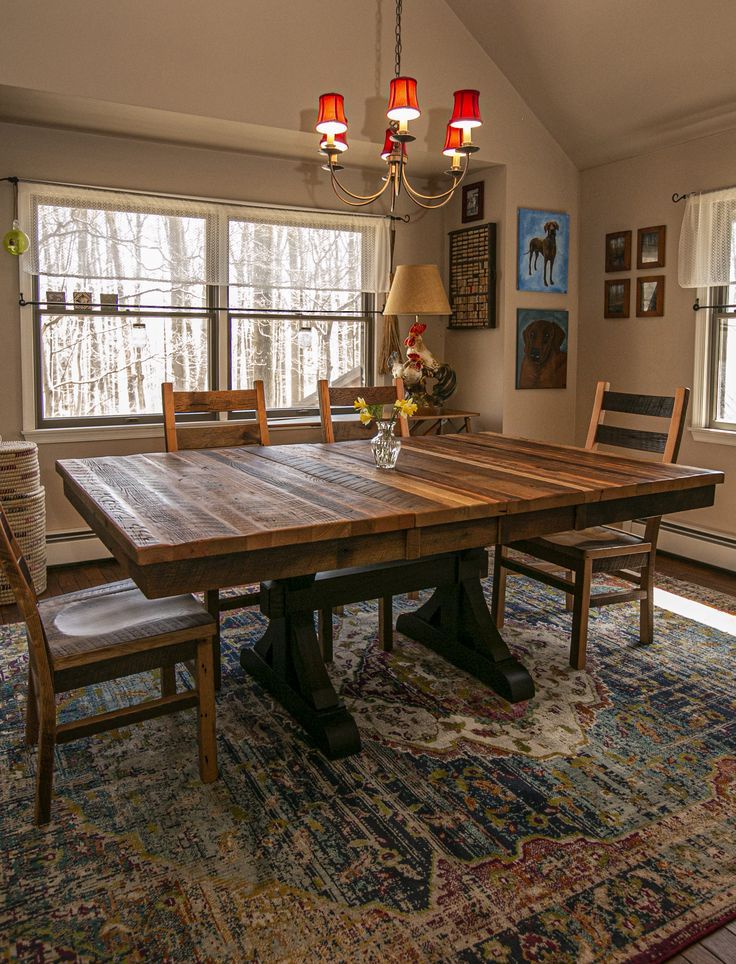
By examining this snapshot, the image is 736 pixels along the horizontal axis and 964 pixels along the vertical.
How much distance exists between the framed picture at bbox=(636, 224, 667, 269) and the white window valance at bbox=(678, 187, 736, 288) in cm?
22

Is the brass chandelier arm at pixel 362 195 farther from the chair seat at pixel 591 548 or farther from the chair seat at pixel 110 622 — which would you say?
the chair seat at pixel 110 622

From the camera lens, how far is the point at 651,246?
446 centimetres

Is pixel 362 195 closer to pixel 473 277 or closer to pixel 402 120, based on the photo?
pixel 473 277

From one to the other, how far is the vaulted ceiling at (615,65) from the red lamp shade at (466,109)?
1.44 m

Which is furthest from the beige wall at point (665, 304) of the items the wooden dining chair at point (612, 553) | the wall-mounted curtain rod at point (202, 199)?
the wooden dining chair at point (612, 553)

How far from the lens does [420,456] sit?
295cm

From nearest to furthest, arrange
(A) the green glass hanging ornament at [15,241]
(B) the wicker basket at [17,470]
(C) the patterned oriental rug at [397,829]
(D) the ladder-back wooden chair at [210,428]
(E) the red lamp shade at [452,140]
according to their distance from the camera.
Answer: (C) the patterned oriental rug at [397,829]
(E) the red lamp shade at [452,140]
(D) the ladder-back wooden chair at [210,428]
(B) the wicker basket at [17,470]
(A) the green glass hanging ornament at [15,241]

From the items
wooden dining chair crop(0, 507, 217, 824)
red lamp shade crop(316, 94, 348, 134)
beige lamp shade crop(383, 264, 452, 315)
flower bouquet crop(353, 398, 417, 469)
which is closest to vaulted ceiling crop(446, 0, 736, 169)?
beige lamp shade crop(383, 264, 452, 315)

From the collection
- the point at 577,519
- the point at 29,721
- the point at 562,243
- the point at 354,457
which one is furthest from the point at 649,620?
the point at 562,243

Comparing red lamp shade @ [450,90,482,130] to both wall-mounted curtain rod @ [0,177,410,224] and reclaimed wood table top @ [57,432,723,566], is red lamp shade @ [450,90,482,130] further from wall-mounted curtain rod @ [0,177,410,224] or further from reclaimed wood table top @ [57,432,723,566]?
wall-mounted curtain rod @ [0,177,410,224]

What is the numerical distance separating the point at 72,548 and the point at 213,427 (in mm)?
1518

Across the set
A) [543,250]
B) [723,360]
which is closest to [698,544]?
[723,360]

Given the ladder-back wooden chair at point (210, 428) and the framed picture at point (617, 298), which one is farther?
the framed picture at point (617, 298)

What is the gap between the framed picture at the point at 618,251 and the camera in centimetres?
463
